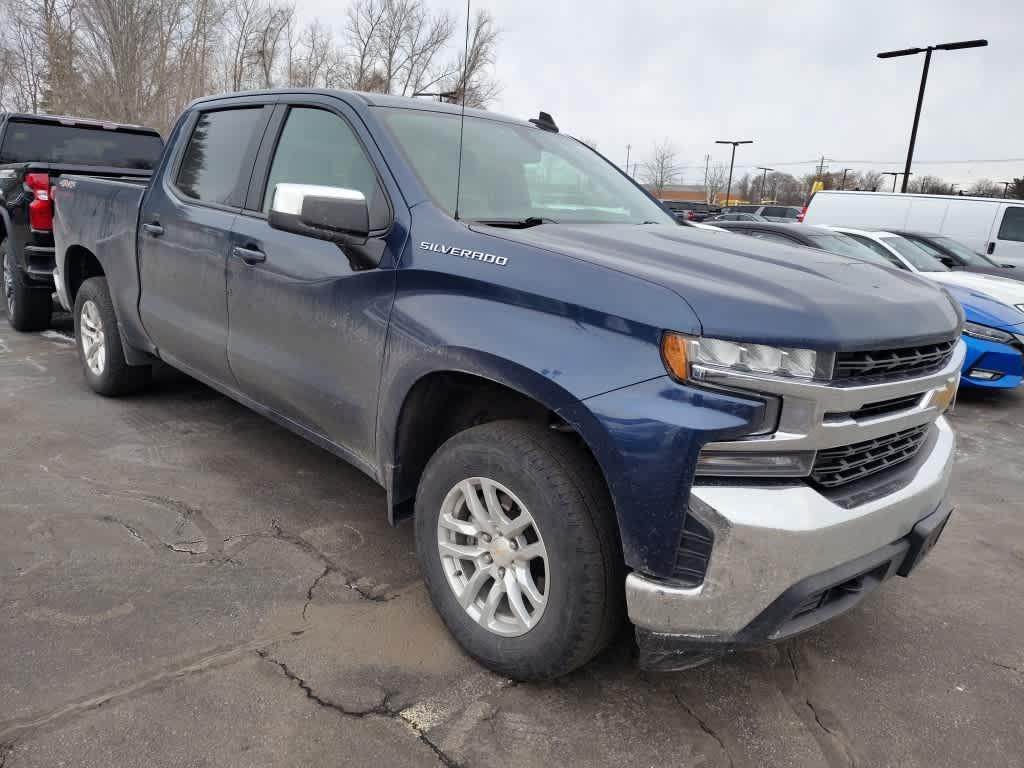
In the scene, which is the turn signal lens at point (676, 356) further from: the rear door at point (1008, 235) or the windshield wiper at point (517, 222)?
the rear door at point (1008, 235)

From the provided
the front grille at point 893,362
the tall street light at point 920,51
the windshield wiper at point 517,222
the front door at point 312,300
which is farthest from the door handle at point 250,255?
the tall street light at point 920,51

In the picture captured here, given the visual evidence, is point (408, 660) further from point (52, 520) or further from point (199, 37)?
point (199, 37)

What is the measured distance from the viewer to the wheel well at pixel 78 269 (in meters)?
→ 5.09

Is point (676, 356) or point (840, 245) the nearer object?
point (676, 356)


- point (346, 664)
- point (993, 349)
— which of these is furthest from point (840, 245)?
point (346, 664)

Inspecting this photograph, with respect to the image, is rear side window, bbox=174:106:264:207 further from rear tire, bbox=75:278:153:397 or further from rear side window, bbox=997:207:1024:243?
rear side window, bbox=997:207:1024:243

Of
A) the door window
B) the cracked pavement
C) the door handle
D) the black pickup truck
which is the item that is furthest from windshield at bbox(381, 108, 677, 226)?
the black pickup truck

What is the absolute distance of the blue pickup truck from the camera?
6.12ft

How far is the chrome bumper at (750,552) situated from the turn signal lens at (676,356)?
0.28 metres

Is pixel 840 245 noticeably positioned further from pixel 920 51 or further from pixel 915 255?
pixel 920 51

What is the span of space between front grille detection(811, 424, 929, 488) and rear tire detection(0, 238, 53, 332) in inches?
275

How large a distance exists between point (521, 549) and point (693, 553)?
1.87ft

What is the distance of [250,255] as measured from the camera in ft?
10.6

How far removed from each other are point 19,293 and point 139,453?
3784 millimetres
